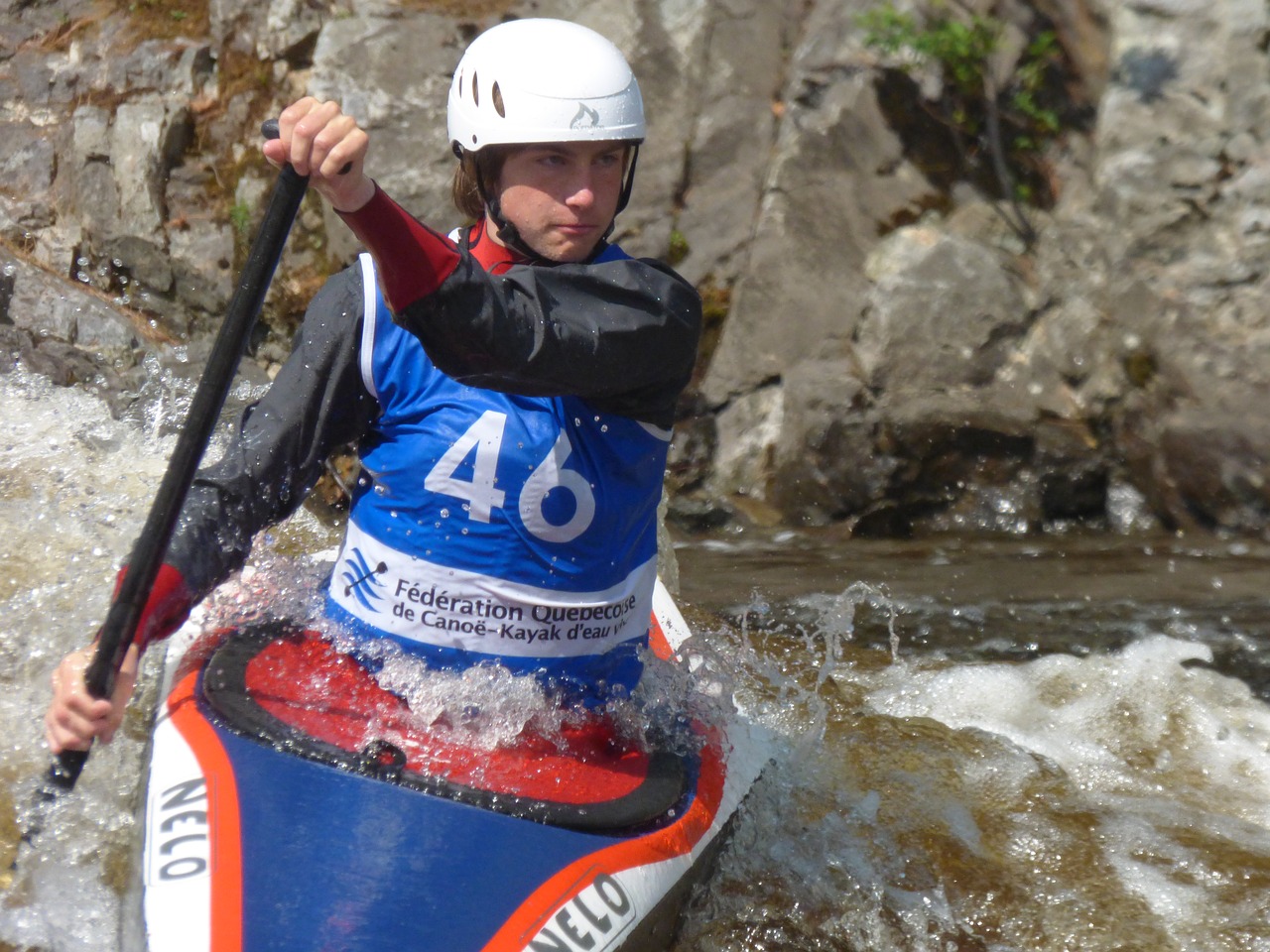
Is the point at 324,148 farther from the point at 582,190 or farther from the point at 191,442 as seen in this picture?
the point at 582,190

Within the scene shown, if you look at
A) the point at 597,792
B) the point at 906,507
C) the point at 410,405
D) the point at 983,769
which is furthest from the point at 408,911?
the point at 906,507

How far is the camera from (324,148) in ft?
5.94

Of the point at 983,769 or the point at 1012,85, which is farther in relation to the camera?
the point at 1012,85

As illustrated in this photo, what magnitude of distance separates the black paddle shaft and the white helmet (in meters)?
0.64

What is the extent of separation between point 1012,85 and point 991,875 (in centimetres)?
504

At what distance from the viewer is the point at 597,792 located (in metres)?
2.49

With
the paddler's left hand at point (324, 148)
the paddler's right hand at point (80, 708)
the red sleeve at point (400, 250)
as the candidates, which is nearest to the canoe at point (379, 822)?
the paddler's right hand at point (80, 708)

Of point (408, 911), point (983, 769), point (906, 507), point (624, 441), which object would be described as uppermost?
point (624, 441)

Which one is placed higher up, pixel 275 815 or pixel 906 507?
pixel 275 815

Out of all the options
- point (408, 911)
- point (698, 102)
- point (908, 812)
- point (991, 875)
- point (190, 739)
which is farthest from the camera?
point (698, 102)

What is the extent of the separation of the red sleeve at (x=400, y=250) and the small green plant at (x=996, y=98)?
538 centimetres

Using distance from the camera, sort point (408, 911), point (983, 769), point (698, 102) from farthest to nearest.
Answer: point (698, 102), point (983, 769), point (408, 911)

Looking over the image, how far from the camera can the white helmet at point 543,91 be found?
2.44 m

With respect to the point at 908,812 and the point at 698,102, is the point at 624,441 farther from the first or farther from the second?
the point at 698,102
